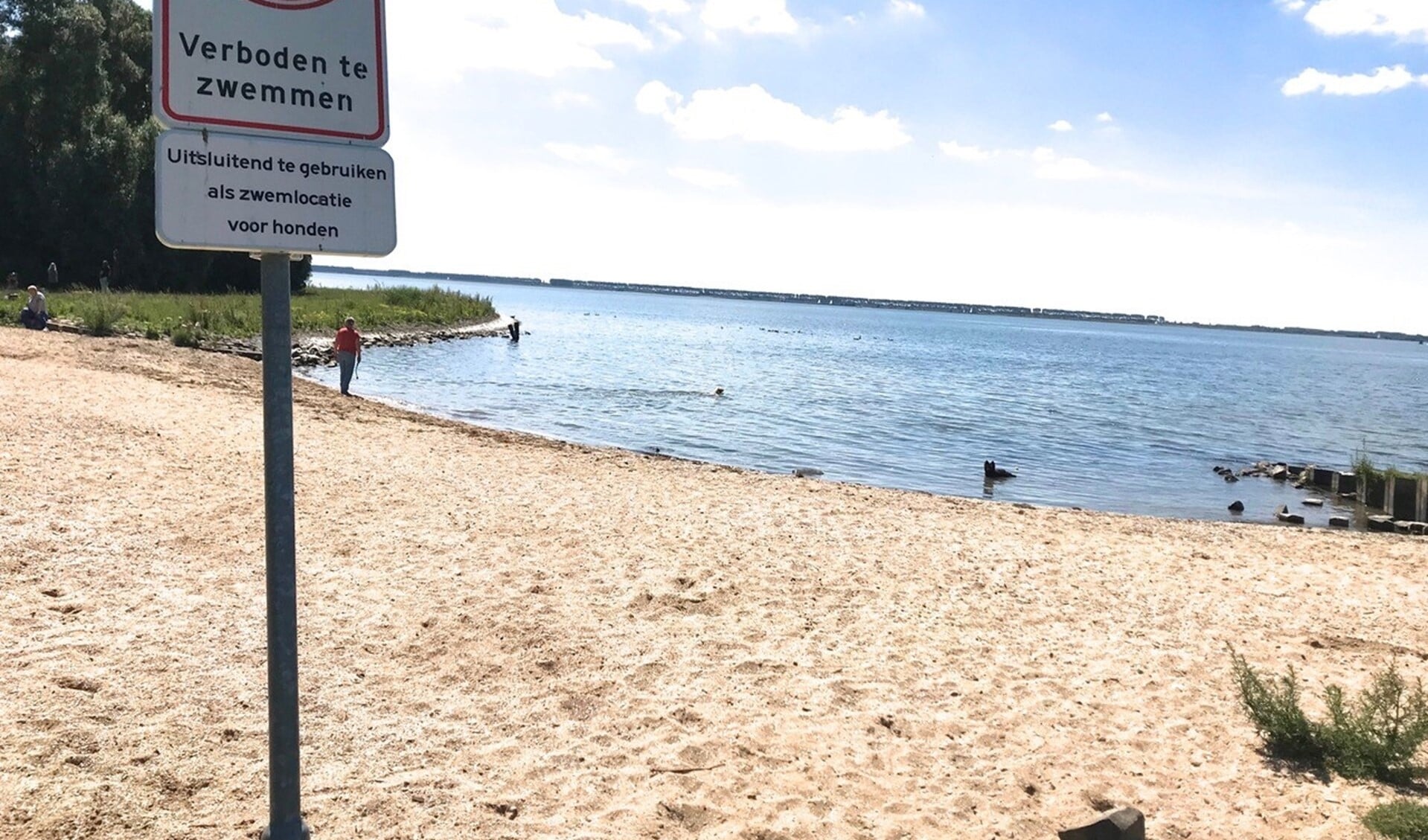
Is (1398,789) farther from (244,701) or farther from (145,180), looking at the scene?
(145,180)

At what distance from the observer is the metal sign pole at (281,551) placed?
239cm

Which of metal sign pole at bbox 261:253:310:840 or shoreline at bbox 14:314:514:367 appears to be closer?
metal sign pole at bbox 261:253:310:840

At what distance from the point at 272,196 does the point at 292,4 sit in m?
0.50

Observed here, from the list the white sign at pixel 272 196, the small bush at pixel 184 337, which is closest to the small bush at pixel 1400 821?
the white sign at pixel 272 196

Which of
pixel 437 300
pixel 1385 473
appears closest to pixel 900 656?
pixel 1385 473

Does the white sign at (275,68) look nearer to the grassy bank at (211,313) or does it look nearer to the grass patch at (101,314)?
the grassy bank at (211,313)

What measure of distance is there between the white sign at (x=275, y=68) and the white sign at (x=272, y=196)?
50 millimetres

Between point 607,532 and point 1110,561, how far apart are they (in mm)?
5863

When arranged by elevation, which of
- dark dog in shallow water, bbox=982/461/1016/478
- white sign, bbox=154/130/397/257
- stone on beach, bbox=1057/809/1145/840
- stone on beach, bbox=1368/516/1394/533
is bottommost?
stone on beach, bbox=1368/516/1394/533

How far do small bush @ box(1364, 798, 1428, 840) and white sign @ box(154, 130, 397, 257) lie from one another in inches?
211

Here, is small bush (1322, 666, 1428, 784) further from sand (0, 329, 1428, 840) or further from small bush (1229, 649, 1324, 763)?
sand (0, 329, 1428, 840)

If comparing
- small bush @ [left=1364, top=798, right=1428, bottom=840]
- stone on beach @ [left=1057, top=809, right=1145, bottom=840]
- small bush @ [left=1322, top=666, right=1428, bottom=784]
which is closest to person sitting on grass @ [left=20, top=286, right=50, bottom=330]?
stone on beach @ [left=1057, top=809, right=1145, bottom=840]

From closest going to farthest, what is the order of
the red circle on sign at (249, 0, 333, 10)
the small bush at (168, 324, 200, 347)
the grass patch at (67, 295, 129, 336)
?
the red circle on sign at (249, 0, 333, 10)
the grass patch at (67, 295, 129, 336)
the small bush at (168, 324, 200, 347)

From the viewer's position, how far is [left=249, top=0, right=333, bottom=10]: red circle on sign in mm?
2432
